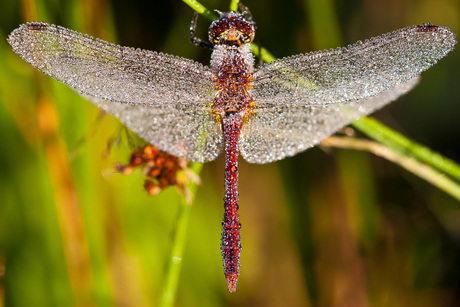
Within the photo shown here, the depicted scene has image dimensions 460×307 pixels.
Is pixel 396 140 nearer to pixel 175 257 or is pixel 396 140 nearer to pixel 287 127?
pixel 287 127

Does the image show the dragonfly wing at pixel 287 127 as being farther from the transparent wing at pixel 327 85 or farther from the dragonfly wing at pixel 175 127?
the dragonfly wing at pixel 175 127

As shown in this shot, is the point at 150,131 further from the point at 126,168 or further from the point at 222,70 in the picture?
the point at 222,70

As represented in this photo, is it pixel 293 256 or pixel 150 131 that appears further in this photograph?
pixel 293 256

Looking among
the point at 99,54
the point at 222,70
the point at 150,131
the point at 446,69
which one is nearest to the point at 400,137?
the point at 222,70

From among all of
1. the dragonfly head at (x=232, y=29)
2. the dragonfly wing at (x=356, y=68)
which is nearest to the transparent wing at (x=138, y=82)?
the dragonfly head at (x=232, y=29)

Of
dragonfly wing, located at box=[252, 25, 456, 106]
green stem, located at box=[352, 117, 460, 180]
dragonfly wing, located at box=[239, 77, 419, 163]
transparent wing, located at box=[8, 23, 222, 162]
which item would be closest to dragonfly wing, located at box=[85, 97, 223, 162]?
transparent wing, located at box=[8, 23, 222, 162]

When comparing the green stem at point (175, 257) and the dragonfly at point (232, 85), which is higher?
the dragonfly at point (232, 85)

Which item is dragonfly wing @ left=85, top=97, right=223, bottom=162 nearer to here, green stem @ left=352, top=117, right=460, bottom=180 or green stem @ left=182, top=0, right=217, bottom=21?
green stem @ left=182, top=0, right=217, bottom=21
